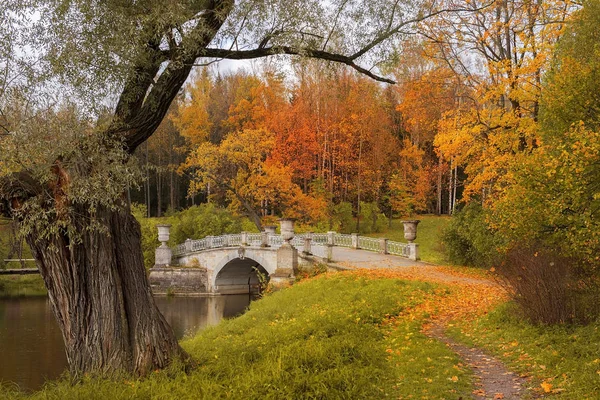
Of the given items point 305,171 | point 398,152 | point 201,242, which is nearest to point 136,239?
point 201,242

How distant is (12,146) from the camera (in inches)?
227

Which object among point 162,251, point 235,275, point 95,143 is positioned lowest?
point 235,275

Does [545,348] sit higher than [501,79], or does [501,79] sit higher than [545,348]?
[501,79]

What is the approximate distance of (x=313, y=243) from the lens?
22.7 meters

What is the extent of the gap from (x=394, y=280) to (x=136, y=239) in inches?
344

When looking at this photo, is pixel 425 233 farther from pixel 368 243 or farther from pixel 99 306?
Answer: pixel 99 306

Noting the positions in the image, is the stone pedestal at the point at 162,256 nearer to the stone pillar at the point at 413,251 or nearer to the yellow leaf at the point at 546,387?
the stone pillar at the point at 413,251

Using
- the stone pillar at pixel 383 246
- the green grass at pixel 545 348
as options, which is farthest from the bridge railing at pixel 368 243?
the green grass at pixel 545 348

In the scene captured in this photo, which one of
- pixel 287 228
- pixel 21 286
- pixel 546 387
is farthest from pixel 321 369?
pixel 21 286

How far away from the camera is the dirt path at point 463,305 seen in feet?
19.5

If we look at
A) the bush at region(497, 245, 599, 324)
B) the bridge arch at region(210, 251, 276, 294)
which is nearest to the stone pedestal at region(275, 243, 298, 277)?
the bridge arch at region(210, 251, 276, 294)

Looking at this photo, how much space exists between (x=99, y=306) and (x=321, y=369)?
3.10 metres

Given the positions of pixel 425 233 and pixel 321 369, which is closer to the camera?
pixel 321 369

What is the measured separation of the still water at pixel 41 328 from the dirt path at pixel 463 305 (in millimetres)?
6682
